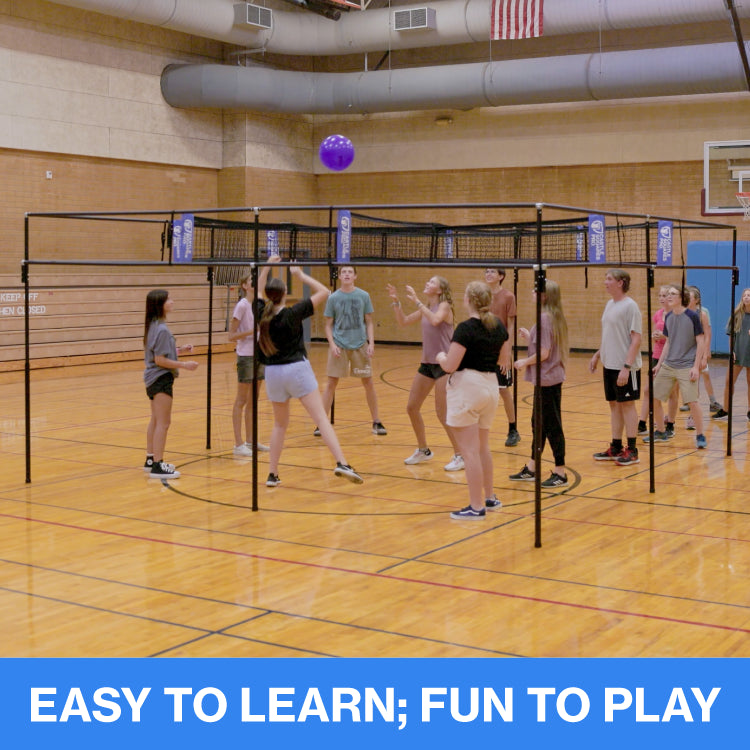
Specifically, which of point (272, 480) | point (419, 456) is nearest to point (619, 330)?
point (419, 456)

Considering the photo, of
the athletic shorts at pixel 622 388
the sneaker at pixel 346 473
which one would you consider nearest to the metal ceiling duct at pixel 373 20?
the athletic shorts at pixel 622 388

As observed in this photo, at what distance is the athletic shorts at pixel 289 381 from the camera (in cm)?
825

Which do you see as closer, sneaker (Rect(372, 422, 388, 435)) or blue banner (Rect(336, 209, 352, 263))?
blue banner (Rect(336, 209, 352, 263))

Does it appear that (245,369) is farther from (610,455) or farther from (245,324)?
(610,455)

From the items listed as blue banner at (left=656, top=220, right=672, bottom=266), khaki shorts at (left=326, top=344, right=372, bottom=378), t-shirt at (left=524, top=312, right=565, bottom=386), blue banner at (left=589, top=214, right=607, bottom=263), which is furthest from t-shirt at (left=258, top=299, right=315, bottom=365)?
blue banner at (left=656, top=220, right=672, bottom=266)

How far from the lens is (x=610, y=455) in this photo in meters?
9.98

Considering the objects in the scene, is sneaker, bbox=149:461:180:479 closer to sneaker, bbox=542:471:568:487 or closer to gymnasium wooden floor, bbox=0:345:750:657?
gymnasium wooden floor, bbox=0:345:750:657

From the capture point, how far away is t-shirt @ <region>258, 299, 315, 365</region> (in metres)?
8.08

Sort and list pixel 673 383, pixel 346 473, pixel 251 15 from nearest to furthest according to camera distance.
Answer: pixel 346 473, pixel 673 383, pixel 251 15

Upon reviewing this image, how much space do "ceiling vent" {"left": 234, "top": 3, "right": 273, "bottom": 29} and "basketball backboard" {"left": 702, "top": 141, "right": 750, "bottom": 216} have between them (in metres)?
9.15

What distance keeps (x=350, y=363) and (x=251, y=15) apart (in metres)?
12.3

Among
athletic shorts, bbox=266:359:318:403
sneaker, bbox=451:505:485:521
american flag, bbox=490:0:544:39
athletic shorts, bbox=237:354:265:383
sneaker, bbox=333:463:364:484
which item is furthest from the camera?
american flag, bbox=490:0:544:39

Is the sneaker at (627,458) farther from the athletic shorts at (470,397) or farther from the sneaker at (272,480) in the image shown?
the sneaker at (272,480)

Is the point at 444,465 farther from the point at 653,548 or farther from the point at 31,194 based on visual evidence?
the point at 31,194
